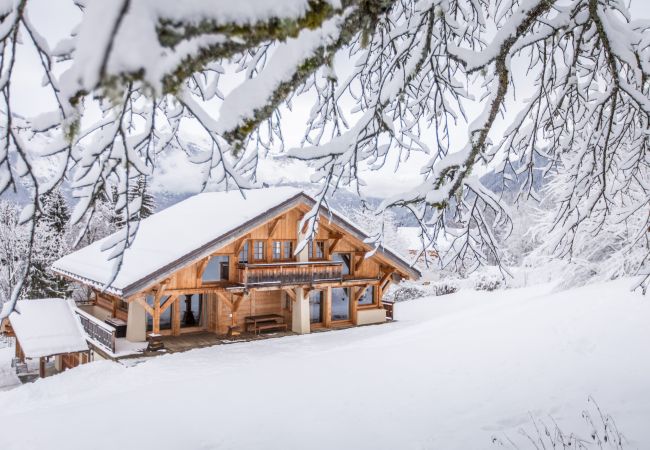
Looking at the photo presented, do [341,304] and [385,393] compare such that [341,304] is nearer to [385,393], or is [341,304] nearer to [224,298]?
[224,298]

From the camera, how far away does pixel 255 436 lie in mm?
5891

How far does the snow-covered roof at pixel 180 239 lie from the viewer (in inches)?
524

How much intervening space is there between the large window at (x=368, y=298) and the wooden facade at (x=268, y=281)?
13 cm

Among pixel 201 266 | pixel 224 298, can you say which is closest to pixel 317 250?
pixel 224 298

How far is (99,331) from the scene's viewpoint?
563 inches

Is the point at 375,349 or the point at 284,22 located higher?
the point at 284,22

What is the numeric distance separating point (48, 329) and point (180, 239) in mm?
6209

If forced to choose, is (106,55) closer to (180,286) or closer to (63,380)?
(63,380)

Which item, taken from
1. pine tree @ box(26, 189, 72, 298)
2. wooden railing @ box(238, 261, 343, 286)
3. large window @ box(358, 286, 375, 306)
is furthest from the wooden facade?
pine tree @ box(26, 189, 72, 298)

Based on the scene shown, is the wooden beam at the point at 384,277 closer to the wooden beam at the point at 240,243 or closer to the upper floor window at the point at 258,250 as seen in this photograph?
the upper floor window at the point at 258,250

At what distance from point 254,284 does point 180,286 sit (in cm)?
247

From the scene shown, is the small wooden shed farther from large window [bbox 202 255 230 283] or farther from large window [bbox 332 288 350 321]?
large window [bbox 332 288 350 321]

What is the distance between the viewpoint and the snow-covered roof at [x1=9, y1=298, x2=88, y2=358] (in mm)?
15406

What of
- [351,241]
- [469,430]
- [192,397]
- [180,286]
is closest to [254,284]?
[180,286]
